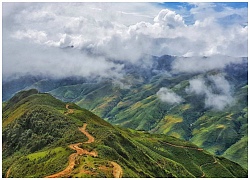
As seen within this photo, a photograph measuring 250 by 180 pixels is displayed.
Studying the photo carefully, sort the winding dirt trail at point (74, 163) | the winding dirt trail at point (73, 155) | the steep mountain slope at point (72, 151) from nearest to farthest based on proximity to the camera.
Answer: the winding dirt trail at point (73, 155)
the winding dirt trail at point (74, 163)
the steep mountain slope at point (72, 151)

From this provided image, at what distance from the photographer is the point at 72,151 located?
231ft

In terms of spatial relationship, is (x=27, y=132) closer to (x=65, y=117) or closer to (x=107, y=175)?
(x=65, y=117)

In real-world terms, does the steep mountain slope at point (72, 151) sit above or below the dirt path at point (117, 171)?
below

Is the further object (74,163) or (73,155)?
(73,155)

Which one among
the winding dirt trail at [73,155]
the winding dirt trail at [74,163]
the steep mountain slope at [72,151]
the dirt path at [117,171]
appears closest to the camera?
the winding dirt trail at [73,155]

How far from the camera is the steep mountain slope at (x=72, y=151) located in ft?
205

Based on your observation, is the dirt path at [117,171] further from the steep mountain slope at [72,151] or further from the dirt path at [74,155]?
the dirt path at [74,155]

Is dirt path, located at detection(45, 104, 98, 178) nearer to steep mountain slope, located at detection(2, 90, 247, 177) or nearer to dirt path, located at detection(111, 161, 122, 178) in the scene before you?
steep mountain slope, located at detection(2, 90, 247, 177)

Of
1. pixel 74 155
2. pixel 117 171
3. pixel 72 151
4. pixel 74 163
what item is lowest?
pixel 72 151

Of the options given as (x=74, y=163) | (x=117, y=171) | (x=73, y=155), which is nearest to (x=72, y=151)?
(x=73, y=155)

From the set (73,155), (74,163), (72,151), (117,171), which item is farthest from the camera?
(72,151)

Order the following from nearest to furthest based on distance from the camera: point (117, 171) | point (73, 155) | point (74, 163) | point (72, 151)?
point (117, 171)
point (74, 163)
point (73, 155)
point (72, 151)

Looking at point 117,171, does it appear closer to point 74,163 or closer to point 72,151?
point 74,163

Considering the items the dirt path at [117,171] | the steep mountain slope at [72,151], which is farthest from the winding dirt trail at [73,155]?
the dirt path at [117,171]
